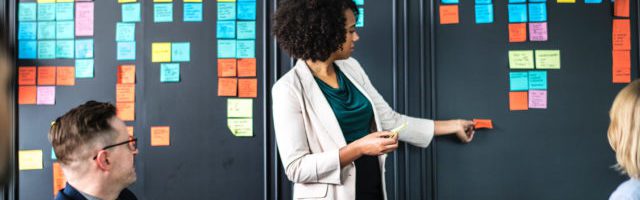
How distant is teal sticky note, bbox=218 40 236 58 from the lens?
2.71 metres

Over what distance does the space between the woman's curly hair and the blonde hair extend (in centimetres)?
100

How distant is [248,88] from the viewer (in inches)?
107

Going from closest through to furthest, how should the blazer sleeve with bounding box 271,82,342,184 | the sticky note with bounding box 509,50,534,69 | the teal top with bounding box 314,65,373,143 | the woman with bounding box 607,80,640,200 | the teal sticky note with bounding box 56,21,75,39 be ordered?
the woman with bounding box 607,80,640,200 < the blazer sleeve with bounding box 271,82,342,184 < the teal top with bounding box 314,65,373,143 < the sticky note with bounding box 509,50,534,69 < the teal sticky note with bounding box 56,21,75,39

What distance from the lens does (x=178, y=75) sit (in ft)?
8.96

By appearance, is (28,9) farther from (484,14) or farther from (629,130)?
(629,130)

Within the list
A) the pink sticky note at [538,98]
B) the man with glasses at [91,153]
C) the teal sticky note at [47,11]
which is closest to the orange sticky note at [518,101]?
the pink sticky note at [538,98]

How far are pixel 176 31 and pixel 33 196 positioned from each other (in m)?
Answer: 1.10

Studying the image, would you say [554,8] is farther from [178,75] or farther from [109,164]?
[109,164]

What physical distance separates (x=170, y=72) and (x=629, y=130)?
2026mm

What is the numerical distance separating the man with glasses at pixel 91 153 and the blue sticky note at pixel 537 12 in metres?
1.99

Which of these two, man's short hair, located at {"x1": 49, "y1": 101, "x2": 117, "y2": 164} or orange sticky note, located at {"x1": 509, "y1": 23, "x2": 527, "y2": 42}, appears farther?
orange sticky note, located at {"x1": 509, "y1": 23, "x2": 527, "y2": 42}

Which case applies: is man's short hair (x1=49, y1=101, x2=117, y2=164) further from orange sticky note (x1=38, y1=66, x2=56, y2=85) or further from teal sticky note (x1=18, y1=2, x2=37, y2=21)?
teal sticky note (x1=18, y1=2, x2=37, y2=21)

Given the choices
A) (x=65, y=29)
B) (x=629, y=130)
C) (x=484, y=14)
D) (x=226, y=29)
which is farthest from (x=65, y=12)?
(x=629, y=130)

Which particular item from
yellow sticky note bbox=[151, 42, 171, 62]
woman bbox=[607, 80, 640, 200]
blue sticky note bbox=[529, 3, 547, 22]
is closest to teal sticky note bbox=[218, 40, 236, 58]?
yellow sticky note bbox=[151, 42, 171, 62]
